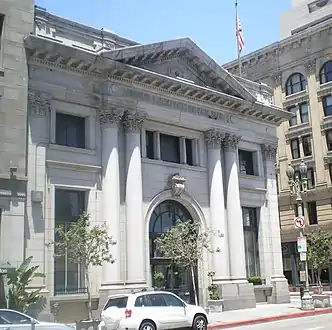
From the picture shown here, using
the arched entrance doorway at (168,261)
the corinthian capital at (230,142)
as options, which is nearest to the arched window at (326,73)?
the corinthian capital at (230,142)

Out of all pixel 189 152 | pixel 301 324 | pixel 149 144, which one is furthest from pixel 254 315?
pixel 149 144

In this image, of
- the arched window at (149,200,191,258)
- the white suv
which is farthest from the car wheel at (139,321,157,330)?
the arched window at (149,200,191,258)

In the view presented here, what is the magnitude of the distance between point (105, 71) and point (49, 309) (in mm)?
12448

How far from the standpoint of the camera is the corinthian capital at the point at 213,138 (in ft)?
109

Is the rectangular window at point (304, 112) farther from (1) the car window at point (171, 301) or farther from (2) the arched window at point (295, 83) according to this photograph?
(1) the car window at point (171, 301)

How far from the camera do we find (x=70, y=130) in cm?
2777

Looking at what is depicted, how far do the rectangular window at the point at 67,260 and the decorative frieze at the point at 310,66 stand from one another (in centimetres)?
3738

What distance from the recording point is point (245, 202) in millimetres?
35156

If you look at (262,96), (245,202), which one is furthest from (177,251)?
(262,96)

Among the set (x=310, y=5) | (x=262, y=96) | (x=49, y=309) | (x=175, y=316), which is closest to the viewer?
(x=175, y=316)

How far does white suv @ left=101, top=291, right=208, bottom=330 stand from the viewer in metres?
18.1

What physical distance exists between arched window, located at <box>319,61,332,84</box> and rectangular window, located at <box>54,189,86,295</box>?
37.1 m

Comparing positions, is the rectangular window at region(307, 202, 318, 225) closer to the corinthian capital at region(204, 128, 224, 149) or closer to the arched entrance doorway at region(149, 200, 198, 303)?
the corinthian capital at region(204, 128, 224, 149)

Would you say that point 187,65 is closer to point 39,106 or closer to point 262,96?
point 262,96
